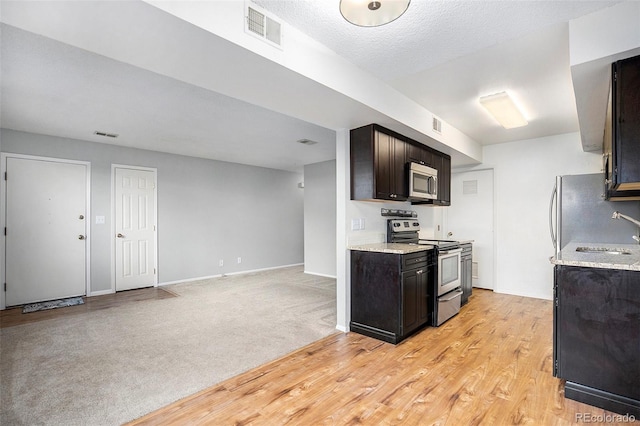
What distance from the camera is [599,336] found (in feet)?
6.33

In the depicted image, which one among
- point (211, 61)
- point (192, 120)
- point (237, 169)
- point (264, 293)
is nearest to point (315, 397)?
point (211, 61)

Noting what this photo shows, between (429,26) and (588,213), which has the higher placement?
(429,26)

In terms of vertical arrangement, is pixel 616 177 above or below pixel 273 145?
below

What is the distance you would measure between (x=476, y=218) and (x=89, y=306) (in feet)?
20.0

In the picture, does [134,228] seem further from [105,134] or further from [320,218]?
[320,218]

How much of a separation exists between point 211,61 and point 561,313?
278 cm

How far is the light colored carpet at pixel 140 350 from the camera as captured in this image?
2.04m

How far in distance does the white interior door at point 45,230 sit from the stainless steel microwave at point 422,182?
4935 millimetres

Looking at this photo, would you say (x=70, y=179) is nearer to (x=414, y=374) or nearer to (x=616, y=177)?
(x=414, y=374)

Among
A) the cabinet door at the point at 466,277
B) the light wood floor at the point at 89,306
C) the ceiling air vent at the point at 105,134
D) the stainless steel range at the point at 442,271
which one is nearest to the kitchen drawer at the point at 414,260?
the stainless steel range at the point at 442,271

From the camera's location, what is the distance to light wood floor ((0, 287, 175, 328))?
12.4 feet

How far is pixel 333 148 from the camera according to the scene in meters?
5.50

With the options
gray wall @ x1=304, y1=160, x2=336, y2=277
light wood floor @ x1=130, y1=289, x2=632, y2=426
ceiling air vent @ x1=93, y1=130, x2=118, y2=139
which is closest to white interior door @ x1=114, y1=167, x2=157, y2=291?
ceiling air vent @ x1=93, y1=130, x2=118, y2=139

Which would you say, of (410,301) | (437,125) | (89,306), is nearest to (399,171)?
(437,125)
